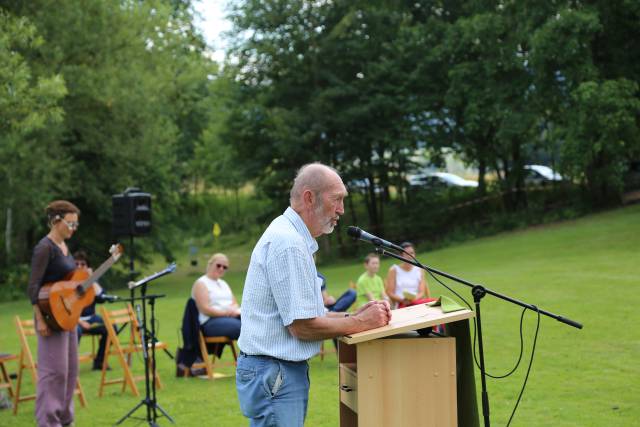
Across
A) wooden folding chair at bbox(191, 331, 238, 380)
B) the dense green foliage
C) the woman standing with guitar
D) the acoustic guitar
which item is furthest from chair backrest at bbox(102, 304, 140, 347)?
the dense green foliage

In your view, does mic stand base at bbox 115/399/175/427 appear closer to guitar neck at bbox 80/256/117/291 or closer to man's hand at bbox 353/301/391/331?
guitar neck at bbox 80/256/117/291

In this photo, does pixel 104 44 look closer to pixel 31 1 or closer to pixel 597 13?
pixel 31 1

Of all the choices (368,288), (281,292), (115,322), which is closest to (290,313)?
(281,292)

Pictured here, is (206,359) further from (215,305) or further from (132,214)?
(132,214)

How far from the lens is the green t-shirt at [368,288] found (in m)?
13.2

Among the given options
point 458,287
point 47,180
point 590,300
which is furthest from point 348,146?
point 590,300

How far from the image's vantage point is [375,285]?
43.7 ft

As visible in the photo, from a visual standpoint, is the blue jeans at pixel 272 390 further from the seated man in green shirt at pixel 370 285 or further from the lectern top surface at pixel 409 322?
the seated man in green shirt at pixel 370 285

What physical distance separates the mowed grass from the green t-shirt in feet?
3.45

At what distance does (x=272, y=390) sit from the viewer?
161 inches

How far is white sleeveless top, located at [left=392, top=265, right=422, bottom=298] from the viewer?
44.1 ft

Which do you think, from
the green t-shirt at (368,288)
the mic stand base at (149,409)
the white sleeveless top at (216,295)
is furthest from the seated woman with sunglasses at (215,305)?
the mic stand base at (149,409)

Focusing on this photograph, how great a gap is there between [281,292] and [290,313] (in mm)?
103

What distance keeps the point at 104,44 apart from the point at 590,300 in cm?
1800
